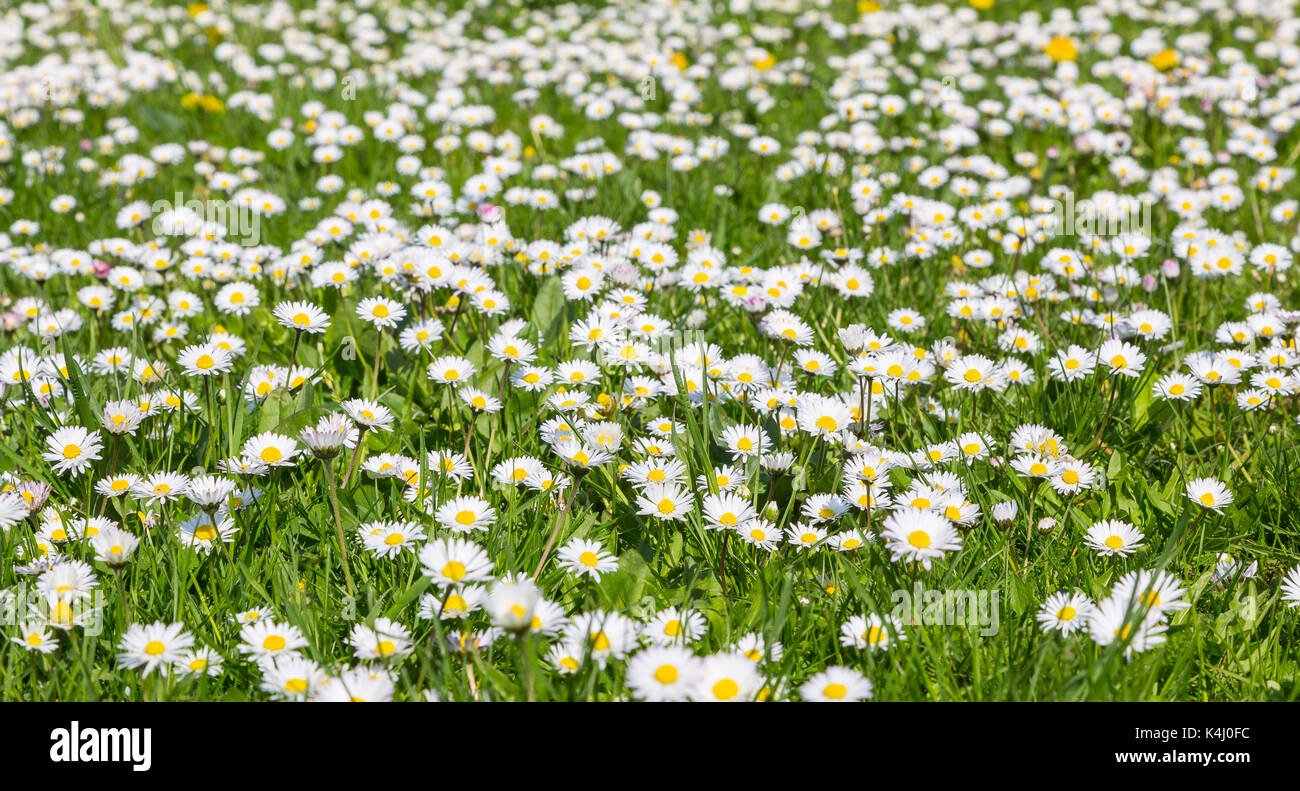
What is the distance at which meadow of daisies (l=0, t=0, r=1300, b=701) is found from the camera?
7.20 ft

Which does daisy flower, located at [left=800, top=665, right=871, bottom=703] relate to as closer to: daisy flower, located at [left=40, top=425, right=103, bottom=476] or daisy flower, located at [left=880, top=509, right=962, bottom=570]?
daisy flower, located at [left=880, top=509, right=962, bottom=570]

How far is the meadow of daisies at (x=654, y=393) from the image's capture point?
7.20 ft

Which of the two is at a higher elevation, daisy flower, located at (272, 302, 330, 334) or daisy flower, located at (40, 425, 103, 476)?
daisy flower, located at (272, 302, 330, 334)

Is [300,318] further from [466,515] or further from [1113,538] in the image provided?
[1113,538]

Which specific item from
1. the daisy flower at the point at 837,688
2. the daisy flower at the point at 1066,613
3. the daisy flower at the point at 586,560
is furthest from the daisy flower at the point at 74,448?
the daisy flower at the point at 1066,613

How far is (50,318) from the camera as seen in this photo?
3822 mm

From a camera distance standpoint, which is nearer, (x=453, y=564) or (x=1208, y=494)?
(x=453, y=564)

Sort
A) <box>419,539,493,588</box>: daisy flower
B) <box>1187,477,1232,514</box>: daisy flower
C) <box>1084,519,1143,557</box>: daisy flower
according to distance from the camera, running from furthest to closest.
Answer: <box>1187,477,1232,514</box>: daisy flower
<box>1084,519,1143,557</box>: daisy flower
<box>419,539,493,588</box>: daisy flower

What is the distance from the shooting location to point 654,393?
10.0ft

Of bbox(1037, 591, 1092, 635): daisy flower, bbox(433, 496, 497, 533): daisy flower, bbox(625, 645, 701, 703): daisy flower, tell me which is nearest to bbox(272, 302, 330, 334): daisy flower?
bbox(433, 496, 497, 533): daisy flower

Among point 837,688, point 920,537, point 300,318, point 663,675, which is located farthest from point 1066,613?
point 300,318

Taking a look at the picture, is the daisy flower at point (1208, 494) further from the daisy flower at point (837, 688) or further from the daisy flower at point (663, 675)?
the daisy flower at point (663, 675)
